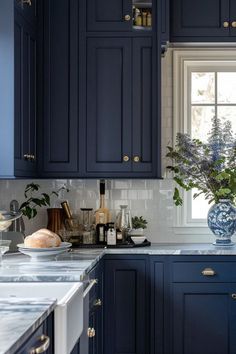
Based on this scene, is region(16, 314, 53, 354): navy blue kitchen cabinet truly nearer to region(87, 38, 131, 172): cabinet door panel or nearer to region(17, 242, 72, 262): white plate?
region(17, 242, 72, 262): white plate

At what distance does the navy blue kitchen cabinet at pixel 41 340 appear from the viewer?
1.92 meters

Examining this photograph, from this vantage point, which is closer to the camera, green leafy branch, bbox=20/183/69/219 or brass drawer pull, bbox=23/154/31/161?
brass drawer pull, bbox=23/154/31/161

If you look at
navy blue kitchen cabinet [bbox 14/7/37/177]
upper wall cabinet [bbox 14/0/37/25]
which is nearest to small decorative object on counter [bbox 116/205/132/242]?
navy blue kitchen cabinet [bbox 14/7/37/177]

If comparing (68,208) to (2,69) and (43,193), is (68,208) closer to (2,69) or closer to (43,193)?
(43,193)

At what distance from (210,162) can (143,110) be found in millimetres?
562

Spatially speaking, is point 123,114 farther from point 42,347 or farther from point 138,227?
point 42,347

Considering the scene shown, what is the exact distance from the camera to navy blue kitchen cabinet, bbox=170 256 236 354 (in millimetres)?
4090

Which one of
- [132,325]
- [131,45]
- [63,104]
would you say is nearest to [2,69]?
[63,104]

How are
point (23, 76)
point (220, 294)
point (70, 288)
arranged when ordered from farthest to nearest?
point (220, 294)
point (23, 76)
point (70, 288)

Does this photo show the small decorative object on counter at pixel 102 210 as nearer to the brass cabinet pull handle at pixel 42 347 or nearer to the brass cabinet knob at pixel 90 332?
the brass cabinet knob at pixel 90 332

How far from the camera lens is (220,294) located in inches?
161

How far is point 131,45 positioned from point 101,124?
54cm

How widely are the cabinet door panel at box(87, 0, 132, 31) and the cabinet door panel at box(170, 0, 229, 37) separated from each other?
0.33 m

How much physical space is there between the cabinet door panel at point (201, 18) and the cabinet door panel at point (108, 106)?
1.30ft
